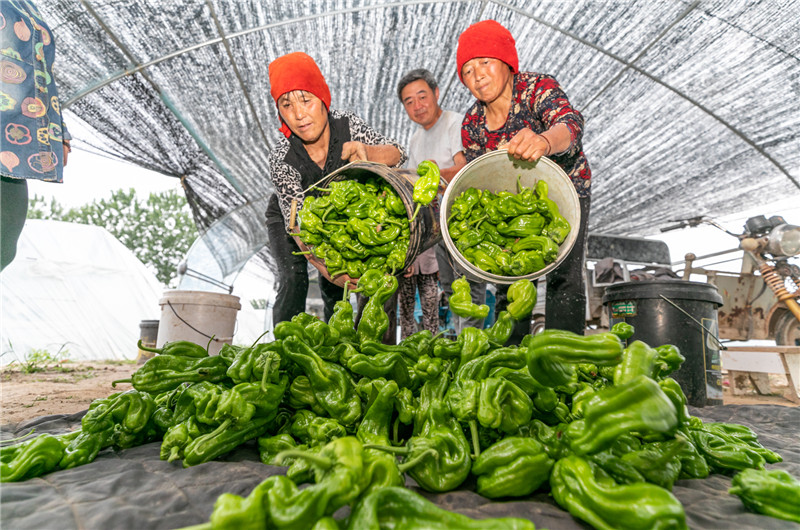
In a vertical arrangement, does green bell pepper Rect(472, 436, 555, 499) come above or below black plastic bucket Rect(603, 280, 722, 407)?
below

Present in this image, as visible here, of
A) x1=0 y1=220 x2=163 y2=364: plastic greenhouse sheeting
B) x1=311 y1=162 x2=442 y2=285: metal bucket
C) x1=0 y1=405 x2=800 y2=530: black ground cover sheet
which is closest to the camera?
x1=0 y1=405 x2=800 y2=530: black ground cover sheet

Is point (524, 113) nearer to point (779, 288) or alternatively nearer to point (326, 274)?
point (326, 274)

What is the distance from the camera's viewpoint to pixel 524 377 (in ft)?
4.19

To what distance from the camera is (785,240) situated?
185 inches

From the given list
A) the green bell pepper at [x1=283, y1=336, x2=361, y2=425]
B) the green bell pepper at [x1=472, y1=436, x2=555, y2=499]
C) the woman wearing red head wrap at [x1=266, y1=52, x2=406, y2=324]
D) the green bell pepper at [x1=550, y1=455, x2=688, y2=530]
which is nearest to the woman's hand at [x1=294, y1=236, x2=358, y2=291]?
the woman wearing red head wrap at [x1=266, y1=52, x2=406, y2=324]

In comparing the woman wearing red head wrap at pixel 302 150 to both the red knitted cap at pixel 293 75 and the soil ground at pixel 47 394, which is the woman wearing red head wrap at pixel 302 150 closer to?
the red knitted cap at pixel 293 75

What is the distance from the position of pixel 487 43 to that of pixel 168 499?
8.06 ft

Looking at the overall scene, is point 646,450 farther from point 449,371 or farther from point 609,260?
point 609,260

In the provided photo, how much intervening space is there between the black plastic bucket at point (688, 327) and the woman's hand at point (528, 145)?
1924 mm

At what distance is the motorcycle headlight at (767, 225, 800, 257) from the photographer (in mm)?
4645

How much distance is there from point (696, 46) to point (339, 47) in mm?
3468

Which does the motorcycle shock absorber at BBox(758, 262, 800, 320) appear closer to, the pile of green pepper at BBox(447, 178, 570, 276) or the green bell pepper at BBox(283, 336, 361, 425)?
the pile of green pepper at BBox(447, 178, 570, 276)

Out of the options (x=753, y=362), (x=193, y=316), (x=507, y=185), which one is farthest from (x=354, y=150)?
(x=753, y=362)

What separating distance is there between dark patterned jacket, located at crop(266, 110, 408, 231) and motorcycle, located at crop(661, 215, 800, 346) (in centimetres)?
432
